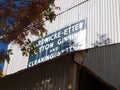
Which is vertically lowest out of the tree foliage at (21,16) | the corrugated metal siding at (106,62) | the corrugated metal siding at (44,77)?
the corrugated metal siding at (44,77)

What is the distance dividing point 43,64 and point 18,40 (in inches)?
86.9

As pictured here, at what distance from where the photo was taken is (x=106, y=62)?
1184 cm

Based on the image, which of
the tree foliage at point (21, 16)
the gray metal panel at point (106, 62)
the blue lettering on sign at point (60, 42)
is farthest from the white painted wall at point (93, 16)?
the tree foliage at point (21, 16)

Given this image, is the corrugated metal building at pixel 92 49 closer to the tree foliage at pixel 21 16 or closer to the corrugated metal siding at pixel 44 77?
the corrugated metal siding at pixel 44 77

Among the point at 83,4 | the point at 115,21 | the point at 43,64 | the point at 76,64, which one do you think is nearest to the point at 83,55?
the point at 76,64

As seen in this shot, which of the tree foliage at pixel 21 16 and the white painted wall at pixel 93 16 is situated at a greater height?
the white painted wall at pixel 93 16

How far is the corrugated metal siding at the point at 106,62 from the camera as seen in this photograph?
1058 cm

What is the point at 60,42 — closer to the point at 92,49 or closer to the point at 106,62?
the point at 106,62

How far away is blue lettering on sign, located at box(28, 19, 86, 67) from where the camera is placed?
17.0 metres

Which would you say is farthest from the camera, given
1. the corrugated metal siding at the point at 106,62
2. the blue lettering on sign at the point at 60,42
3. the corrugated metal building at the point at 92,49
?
the blue lettering on sign at the point at 60,42

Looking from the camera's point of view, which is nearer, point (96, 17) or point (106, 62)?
point (106, 62)

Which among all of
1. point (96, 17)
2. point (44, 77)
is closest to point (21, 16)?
point (44, 77)

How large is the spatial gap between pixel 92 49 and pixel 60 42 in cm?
731

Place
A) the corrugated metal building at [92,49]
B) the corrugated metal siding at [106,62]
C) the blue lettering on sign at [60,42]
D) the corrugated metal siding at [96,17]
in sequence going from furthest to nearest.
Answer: the blue lettering on sign at [60,42] < the corrugated metal siding at [96,17] < the corrugated metal siding at [106,62] < the corrugated metal building at [92,49]
